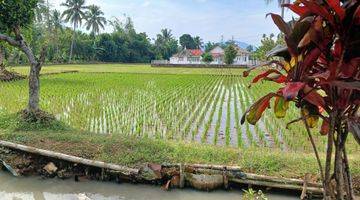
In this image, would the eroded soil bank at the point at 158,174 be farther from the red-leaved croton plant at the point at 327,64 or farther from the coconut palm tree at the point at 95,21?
the coconut palm tree at the point at 95,21

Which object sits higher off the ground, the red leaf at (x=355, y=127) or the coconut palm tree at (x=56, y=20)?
the coconut palm tree at (x=56, y=20)

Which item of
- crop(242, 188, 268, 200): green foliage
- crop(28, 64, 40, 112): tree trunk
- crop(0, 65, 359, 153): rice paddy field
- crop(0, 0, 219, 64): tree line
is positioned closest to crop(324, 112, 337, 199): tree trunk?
crop(242, 188, 268, 200): green foliage

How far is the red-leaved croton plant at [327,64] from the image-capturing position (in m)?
2.07

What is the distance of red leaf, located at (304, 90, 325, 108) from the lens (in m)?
2.33

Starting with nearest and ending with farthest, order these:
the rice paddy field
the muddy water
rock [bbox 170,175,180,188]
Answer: the muddy water < rock [bbox 170,175,180,188] < the rice paddy field

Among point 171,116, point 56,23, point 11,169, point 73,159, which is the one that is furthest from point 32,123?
point 56,23

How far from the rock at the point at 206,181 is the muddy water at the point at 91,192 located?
0.28ft

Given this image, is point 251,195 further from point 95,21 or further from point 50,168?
point 95,21

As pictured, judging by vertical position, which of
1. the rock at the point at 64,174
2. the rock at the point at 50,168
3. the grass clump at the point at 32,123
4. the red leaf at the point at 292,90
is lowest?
the rock at the point at 64,174

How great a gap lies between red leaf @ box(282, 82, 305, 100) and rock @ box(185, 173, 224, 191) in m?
3.14

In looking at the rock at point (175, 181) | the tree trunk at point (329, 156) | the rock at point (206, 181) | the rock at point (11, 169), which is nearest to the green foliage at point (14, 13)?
the rock at point (11, 169)

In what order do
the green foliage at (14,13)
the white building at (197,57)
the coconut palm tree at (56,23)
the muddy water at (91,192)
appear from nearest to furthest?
the muddy water at (91,192)
the green foliage at (14,13)
the coconut palm tree at (56,23)
the white building at (197,57)

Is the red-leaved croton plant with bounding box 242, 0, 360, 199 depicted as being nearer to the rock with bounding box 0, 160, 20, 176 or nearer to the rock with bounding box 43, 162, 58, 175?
→ the rock with bounding box 43, 162, 58, 175

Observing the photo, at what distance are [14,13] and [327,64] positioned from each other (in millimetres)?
12581
